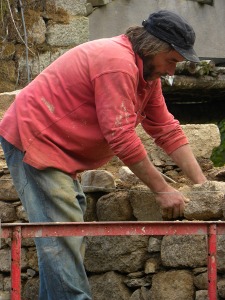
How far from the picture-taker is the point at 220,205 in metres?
5.54

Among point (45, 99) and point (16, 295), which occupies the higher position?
point (45, 99)

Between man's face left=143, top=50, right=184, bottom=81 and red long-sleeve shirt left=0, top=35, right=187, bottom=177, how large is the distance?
1.7 inches

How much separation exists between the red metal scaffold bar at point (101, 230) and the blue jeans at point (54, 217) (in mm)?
352

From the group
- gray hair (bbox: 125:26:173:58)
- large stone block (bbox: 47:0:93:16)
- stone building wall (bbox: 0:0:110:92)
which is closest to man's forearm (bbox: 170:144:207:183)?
gray hair (bbox: 125:26:173:58)

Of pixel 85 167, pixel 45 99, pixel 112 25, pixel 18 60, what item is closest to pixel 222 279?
pixel 85 167

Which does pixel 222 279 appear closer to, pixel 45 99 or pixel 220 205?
pixel 220 205

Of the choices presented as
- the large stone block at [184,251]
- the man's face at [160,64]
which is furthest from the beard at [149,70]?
the large stone block at [184,251]

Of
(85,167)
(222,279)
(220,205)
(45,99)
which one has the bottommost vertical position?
(222,279)

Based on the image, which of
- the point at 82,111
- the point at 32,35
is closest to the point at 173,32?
the point at 82,111

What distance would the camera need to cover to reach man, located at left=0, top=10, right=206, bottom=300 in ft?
15.8

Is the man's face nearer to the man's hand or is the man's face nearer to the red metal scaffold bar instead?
the man's hand

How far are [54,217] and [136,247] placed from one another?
1059 millimetres

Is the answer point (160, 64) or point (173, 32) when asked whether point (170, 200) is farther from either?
point (173, 32)

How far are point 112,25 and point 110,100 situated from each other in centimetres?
493
